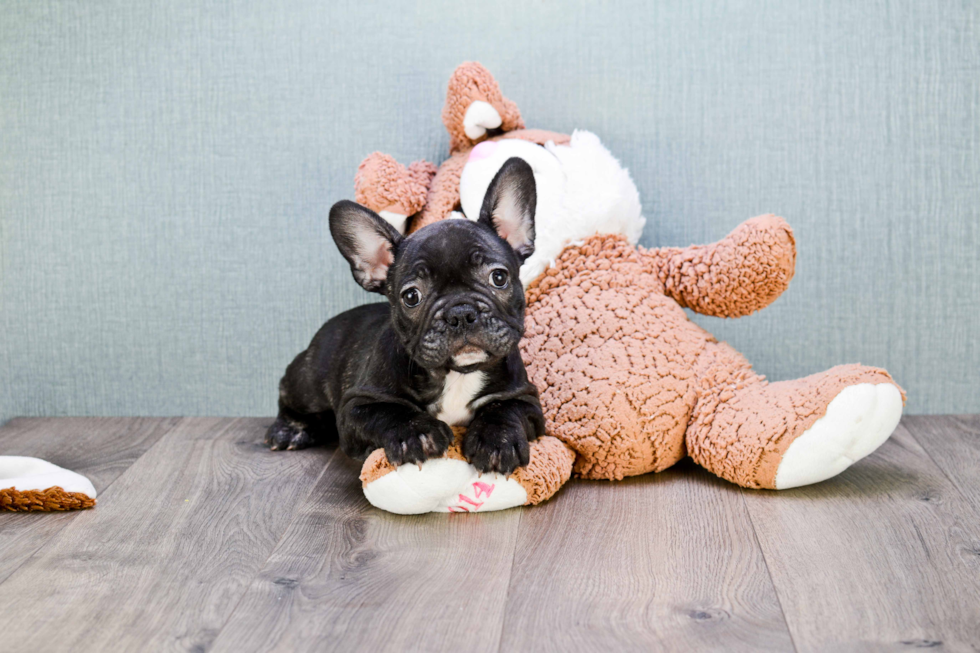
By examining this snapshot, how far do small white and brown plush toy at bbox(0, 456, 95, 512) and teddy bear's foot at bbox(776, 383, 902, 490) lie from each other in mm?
1631

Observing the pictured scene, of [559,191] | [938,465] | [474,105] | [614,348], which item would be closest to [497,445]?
[614,348]

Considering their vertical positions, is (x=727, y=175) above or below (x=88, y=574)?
above

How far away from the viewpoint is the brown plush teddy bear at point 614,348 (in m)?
2.04

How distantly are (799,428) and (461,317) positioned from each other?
822 millimetres

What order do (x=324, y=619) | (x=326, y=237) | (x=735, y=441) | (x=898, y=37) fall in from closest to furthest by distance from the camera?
(x=324, y=619) → (x=735, y=441) → (x=898, y=37) → (x=326, y=237)

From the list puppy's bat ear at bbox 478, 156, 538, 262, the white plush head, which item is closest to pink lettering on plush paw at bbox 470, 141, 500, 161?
the white plush head

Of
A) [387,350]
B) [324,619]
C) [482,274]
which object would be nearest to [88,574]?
[324,619]

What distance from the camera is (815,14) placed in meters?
2.72

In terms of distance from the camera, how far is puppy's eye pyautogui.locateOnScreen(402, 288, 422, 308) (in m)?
1.99

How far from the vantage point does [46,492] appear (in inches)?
82.8

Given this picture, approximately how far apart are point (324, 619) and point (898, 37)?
235 centimetres

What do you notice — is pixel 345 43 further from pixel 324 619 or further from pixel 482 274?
pixel 324 619

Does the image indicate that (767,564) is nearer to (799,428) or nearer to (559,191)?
(799,428)

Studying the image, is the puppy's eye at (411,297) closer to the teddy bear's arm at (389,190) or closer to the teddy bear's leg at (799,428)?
the teddy bear's arm at (389,190)
